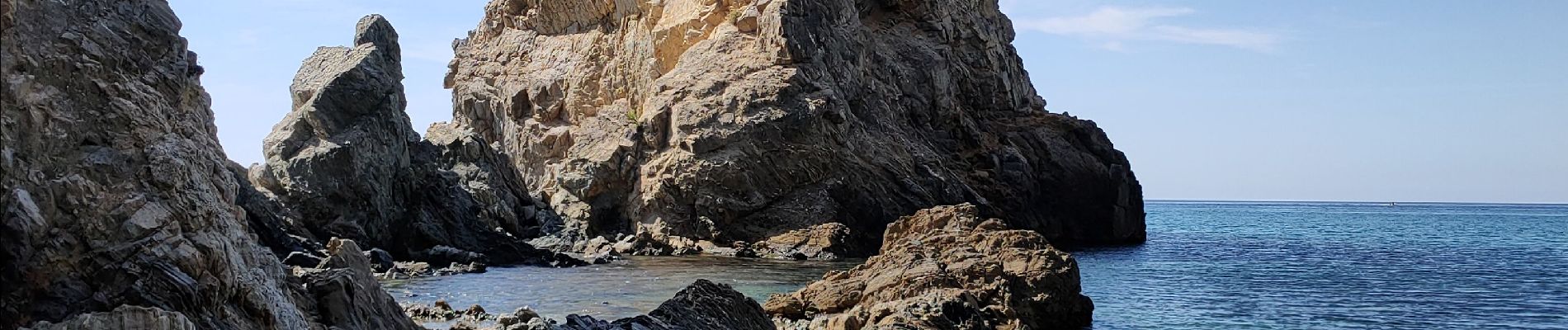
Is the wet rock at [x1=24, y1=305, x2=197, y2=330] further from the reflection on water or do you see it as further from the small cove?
the reflection on water

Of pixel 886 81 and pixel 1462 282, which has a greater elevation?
pixel 886 81

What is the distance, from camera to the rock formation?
856 centimetres

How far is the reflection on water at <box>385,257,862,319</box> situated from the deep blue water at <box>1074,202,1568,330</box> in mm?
8546

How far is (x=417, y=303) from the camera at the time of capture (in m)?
26.7

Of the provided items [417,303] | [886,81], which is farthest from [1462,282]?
[417,303]

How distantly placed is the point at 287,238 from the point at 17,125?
2886cm

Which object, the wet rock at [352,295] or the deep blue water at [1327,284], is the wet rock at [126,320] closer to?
the wet rock at [352,295]

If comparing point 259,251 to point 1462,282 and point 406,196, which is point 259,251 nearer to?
point 406,196

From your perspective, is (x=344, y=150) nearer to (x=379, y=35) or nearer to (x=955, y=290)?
(x=379, y=35)

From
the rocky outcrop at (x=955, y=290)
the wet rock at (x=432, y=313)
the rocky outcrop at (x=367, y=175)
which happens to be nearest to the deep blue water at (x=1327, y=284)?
the rocky outcrop at (x=955, y=290)

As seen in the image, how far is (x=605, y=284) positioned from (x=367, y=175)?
32.4ft

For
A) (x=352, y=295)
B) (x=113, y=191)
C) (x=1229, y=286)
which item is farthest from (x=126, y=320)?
(x=1229, y=286)

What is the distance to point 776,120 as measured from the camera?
170 ft

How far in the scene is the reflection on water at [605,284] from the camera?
28.9m
